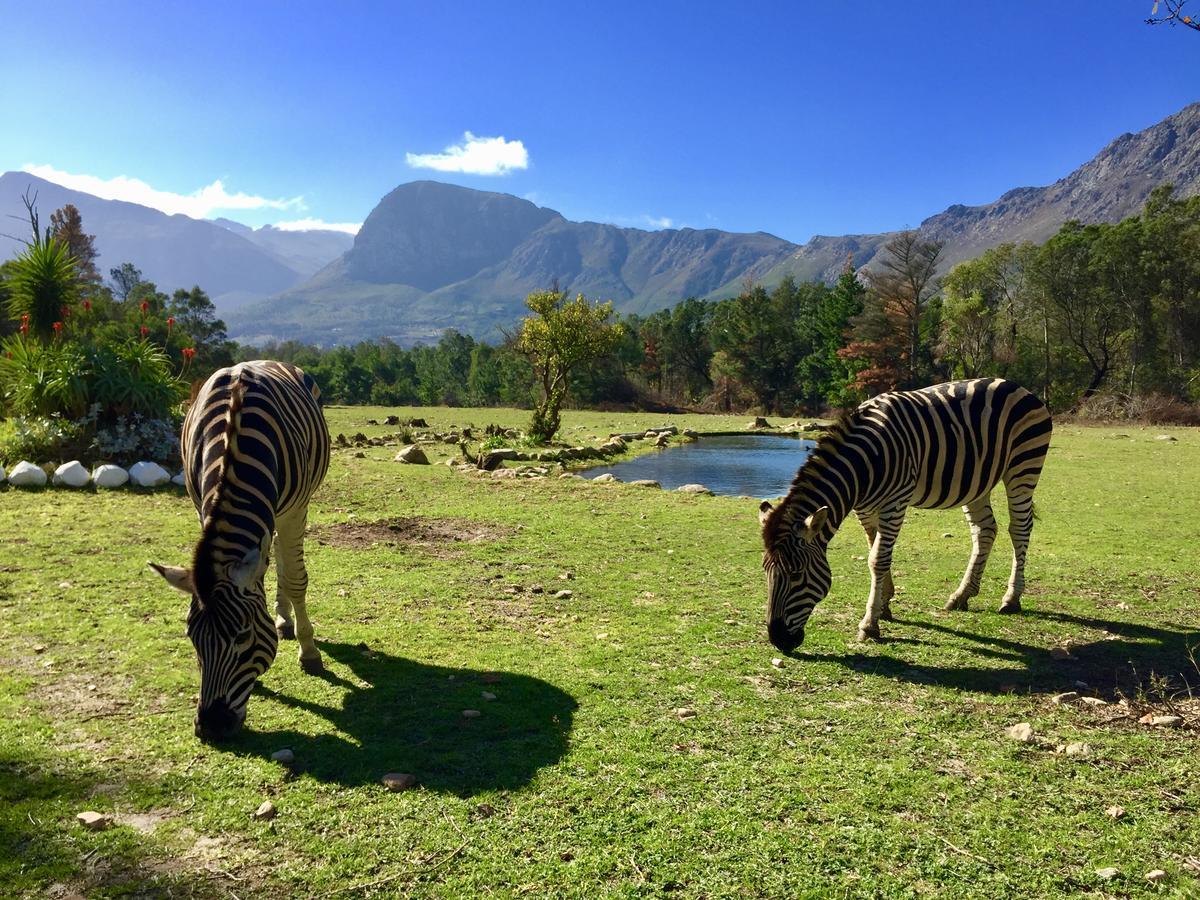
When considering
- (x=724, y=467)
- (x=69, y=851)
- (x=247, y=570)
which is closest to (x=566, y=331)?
(x=724, y=467)

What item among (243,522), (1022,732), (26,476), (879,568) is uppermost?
(243,522)

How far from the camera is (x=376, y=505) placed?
13.9m

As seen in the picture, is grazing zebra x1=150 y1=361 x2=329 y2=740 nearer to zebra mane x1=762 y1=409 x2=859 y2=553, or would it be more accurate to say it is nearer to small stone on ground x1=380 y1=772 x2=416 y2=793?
small stone on ground x1=380 y1=772 x2=416 y2=793

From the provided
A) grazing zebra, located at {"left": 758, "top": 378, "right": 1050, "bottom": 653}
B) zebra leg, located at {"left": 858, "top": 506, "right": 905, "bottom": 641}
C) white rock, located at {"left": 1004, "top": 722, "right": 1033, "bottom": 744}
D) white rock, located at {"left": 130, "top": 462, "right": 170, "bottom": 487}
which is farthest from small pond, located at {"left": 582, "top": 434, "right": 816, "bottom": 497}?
white rock, located at {"left": 130, "top": 462, "right": 170, "bottom": 487}

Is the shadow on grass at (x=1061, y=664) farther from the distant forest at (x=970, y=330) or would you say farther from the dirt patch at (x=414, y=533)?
the distant forest at (x=970, y=330)

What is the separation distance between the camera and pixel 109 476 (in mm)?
13758

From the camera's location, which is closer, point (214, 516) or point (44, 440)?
point (214, 516)

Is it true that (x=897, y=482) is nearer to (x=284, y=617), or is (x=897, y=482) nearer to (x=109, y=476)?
(x=284, y=617)

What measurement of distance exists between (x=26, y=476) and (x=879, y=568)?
1565cm

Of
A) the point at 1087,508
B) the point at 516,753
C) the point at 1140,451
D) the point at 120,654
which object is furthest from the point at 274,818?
the point at 1140,451

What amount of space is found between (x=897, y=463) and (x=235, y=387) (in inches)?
248

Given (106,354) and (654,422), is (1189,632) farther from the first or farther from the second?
(654,422)

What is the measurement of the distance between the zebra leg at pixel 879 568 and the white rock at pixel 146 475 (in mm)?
14194

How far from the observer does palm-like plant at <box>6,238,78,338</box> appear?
51.4 feet
